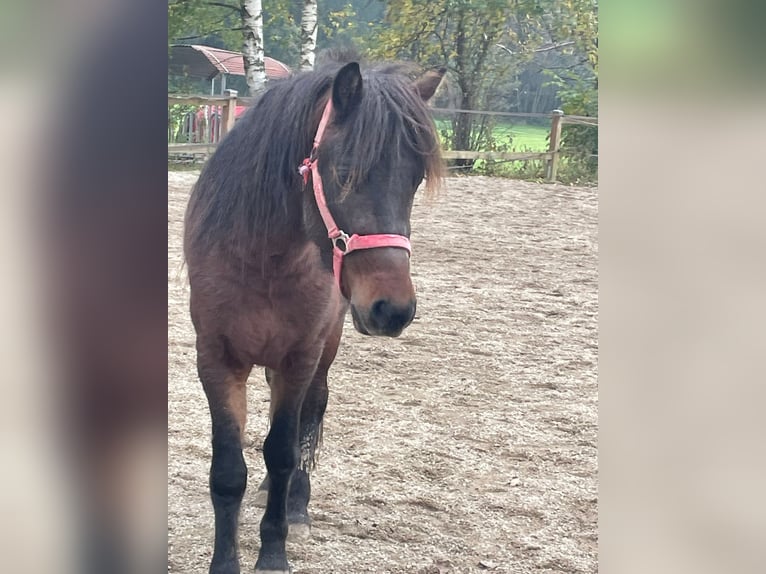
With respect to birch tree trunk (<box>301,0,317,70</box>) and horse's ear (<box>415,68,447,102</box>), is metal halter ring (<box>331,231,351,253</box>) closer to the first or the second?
horse's ear (<box>415,68,447,102</box>)

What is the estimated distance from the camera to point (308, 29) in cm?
221

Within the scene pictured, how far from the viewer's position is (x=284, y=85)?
175 centimetres

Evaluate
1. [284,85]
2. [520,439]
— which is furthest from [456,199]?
[284,85]

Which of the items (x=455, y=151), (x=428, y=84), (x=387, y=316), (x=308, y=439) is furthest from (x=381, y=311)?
(x=455, y=151)

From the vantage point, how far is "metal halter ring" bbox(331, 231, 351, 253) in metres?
1.48

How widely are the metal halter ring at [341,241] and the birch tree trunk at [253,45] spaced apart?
820 millimetres

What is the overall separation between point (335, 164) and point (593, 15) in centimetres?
157

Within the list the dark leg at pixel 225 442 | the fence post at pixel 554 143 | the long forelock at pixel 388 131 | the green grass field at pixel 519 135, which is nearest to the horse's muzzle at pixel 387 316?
the long forelock at pixel 388 131

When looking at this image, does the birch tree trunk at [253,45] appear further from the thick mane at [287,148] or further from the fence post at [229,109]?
the thick mane at [287,148]

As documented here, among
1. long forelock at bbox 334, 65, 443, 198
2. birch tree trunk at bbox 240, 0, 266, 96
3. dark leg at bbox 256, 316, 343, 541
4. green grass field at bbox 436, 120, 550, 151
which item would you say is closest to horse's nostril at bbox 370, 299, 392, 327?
long forelock at bbox 334, 65, 443, 198

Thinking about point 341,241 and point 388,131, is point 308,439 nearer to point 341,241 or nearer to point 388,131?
point 341,241

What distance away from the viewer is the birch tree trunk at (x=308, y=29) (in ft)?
7.20
